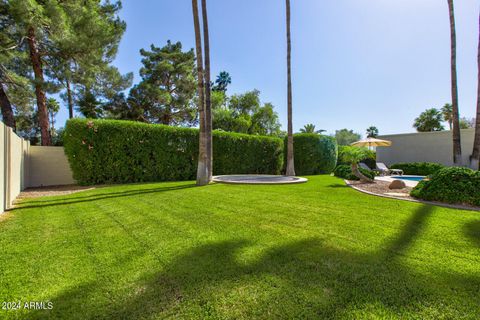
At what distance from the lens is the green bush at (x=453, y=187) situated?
229 inches

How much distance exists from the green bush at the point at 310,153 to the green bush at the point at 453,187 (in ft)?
37.8

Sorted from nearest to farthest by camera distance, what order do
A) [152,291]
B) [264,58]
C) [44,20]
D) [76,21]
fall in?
[152,291] < [44,20] < [76,21] < [264,58]

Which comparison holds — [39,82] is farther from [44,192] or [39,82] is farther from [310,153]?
[310,153]

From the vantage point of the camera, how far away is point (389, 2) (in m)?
11.9

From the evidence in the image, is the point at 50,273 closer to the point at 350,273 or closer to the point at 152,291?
the point at 152,291

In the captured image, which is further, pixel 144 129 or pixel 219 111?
pixel 219 111

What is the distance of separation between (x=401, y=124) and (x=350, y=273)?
44001mm

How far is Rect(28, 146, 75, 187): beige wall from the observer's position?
11.4 m

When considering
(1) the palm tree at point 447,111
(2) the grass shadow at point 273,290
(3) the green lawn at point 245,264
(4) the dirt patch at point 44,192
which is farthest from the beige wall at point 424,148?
(4) the dirt patch at point 44,192

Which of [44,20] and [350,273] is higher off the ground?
[44,20]

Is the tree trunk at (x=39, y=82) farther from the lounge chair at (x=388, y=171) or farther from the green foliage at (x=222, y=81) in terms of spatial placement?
the green foliage at (x=222, y=81)

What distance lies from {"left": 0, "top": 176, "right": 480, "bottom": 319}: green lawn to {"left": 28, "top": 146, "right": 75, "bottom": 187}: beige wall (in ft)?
26.2

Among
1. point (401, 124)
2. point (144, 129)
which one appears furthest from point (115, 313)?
point (401, 124)

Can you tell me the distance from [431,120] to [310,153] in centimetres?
2686
